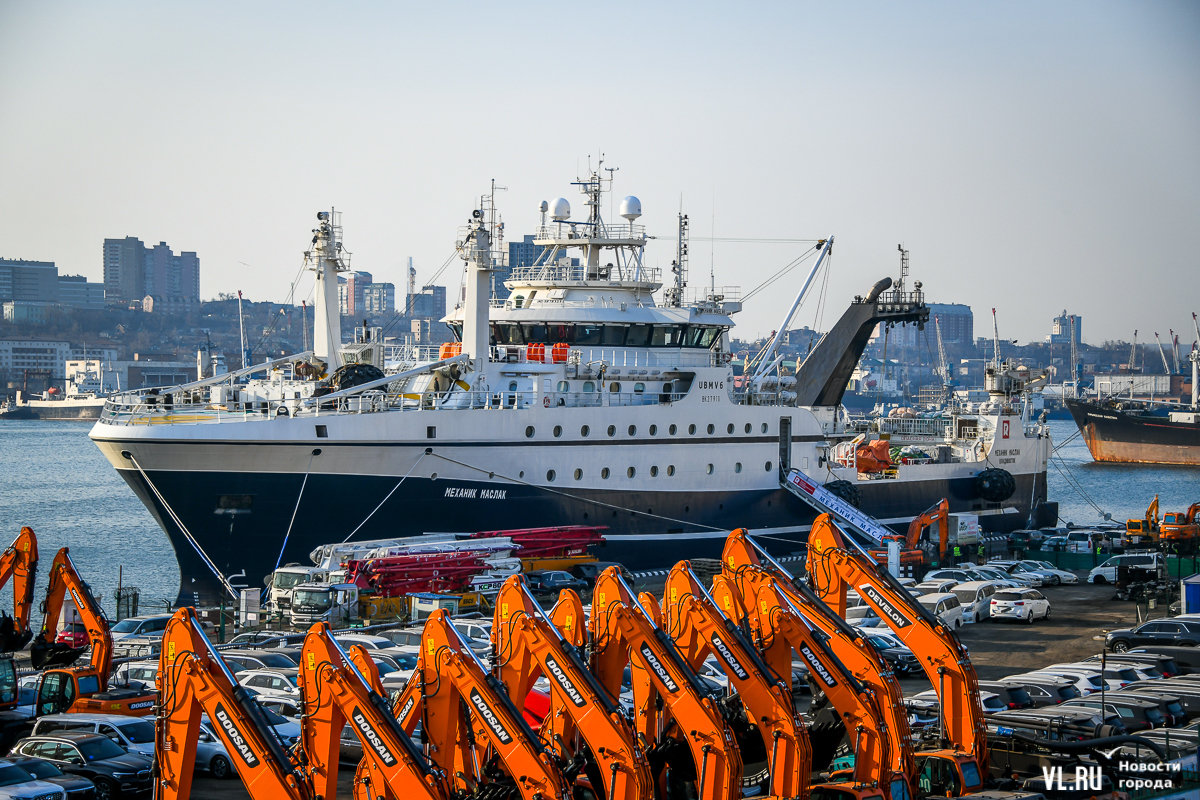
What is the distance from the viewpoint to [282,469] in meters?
26.1

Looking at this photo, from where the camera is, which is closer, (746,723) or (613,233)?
(746,723)

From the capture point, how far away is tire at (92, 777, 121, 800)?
1353cm

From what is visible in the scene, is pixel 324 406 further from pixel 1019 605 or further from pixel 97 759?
pixel 1019 605

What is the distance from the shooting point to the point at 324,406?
2783 cm

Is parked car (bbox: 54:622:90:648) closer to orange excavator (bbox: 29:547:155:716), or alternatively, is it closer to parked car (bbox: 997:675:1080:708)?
orange excavator (bbox: 29:547:155:716)

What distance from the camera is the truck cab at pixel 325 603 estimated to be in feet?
75.3

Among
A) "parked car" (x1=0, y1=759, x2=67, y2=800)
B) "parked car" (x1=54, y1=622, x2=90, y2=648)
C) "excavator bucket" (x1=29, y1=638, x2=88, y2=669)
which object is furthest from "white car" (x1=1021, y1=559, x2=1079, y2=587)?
"parked car" (x1=0, y1=759, x2=67, y2=800)

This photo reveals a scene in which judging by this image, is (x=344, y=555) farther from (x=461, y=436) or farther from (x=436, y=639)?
(x=436, y=639)

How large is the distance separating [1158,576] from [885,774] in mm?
19865

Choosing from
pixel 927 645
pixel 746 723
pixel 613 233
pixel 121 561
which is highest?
pixel 613 233

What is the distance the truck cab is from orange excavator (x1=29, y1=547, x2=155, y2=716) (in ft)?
19.7

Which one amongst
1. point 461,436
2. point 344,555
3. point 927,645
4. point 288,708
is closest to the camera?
point 927,645

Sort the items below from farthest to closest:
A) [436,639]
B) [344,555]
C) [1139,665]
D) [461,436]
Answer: [461,436] < [344,555] < [1139,665] < [436,639]

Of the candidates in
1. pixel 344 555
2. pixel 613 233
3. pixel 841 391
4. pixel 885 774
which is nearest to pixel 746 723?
pixel 885 774
